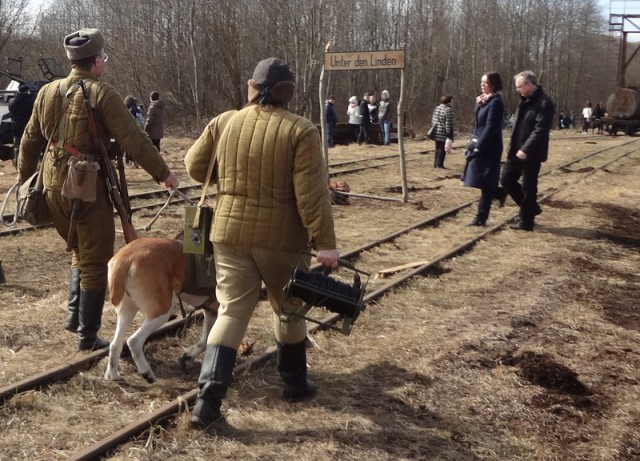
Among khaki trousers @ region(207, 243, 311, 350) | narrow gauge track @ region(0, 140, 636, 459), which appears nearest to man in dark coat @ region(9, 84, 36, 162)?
narrow gauge track @ region(0, 140, 636, 459)

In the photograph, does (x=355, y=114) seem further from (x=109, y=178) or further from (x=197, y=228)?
(x=197, y=228)

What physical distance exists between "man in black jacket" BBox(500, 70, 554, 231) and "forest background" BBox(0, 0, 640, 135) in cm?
1504

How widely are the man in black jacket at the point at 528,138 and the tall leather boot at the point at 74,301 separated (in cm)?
649

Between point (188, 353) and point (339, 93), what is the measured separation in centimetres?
4746

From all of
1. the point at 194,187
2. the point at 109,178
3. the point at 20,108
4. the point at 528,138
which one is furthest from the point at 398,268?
the point at 20,108

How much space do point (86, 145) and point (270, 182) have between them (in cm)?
164

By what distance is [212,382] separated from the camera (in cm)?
417

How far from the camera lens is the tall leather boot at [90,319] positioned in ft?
17.1

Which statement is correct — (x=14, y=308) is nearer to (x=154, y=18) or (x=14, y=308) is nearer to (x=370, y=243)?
(x=370, y=243)

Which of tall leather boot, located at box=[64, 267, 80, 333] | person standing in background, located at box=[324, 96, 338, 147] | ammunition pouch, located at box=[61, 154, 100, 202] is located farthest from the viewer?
person standing in background, located at box=[324, 96, 338, 147]

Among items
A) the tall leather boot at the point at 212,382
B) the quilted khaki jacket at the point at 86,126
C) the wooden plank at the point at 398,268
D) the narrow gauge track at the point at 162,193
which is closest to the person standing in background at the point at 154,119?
the narrow gauge track at the point at 162,193

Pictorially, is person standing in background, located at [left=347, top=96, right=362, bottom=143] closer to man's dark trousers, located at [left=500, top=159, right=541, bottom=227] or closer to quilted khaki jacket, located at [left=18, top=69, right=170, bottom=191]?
man's dark trousers, located at [left=500, top=159, right=541, bottom=227]

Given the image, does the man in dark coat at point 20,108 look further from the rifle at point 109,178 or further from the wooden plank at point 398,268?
the rifle at point 109,178

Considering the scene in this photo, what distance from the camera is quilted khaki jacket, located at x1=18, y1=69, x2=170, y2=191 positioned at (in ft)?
16.5
